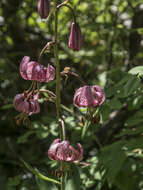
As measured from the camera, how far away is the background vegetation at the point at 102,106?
5.65 ft

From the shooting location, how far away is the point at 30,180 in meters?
2.04

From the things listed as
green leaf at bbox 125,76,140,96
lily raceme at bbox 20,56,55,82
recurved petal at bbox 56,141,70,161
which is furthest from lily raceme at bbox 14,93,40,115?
green leaf at bbox 125,76,140,96

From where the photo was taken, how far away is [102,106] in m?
1.63

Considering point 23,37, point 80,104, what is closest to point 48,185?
point 80,104

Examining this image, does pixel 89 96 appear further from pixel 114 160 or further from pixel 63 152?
pixel 114 160

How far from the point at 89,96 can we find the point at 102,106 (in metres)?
0.23

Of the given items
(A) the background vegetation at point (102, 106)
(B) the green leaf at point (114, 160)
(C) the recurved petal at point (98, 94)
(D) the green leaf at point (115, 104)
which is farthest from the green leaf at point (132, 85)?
(B) the green leaf at point (114, 160)

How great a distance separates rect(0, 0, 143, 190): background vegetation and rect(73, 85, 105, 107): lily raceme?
82 mm

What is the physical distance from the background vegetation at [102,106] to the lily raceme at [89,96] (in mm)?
82

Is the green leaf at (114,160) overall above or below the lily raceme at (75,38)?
below

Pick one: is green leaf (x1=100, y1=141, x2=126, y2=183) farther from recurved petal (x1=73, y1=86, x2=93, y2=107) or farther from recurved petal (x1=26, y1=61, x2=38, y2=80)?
recurved petal (x1=26, y1=61, x2=38, y2=80)

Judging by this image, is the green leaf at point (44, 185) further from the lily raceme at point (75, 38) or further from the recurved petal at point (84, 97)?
the lily raceme at point (75, 38)

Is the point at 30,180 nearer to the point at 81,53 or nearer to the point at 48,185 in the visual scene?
the point at 48,185

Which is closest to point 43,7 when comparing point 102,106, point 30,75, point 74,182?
point 30,75
